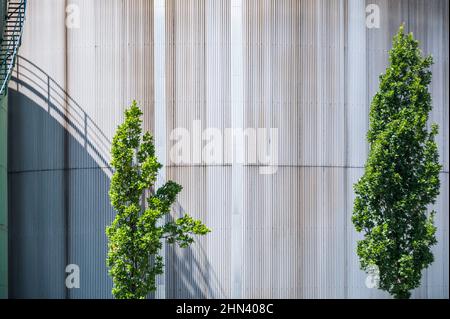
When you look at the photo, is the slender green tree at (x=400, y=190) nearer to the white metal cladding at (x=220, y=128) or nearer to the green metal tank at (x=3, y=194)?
the white metal cladding at (x=220, y=128)

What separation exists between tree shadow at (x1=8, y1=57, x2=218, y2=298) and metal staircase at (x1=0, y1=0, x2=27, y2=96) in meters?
1.09

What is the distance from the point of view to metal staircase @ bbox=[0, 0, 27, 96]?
36156 mm

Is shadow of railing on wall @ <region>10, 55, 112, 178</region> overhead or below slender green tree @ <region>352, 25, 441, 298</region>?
overhead

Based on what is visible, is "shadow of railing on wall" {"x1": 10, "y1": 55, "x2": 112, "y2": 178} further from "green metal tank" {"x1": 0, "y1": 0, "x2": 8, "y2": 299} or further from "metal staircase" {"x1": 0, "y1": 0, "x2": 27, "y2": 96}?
"green metal tank" {"x1": 0, "y1": 0, "x2": 8, "y2": 299}

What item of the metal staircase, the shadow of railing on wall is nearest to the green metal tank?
the metal staircase

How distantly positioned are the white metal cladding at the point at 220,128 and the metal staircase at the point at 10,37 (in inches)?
44.1

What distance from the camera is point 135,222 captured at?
112 ft

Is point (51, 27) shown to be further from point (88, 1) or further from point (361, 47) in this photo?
point (361, 47)

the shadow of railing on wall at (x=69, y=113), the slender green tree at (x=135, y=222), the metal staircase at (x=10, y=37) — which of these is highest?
the metal staircase at (x=10, y=37)

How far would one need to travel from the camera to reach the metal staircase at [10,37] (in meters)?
36.2

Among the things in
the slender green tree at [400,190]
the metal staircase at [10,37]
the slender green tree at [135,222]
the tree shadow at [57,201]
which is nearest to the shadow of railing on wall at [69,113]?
the tree shadow at [57,201]

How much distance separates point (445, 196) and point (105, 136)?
13.9m

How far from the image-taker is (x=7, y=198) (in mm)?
39219

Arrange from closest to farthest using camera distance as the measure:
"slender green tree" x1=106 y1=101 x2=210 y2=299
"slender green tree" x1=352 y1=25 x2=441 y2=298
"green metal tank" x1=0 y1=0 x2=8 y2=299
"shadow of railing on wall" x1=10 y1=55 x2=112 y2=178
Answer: "slender green tree" x1=106 y1=101 x2=210 y2=299 < "slender green tree" x1=352 y1=25 x2=441 y2=298 < "green metal tank" x1=0 y1=0 x2=8 y2=299 < "shadow of railing on wall" x1=10 y1=55 x2=112 y2=178
